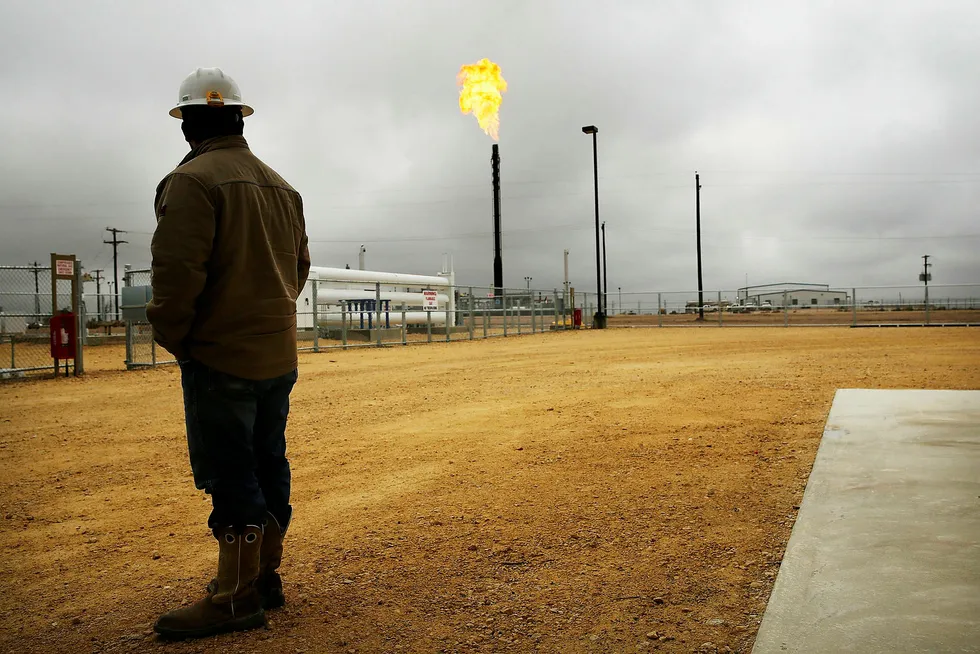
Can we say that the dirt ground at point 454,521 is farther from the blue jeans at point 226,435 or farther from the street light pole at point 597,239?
the street light pole at point 597,239

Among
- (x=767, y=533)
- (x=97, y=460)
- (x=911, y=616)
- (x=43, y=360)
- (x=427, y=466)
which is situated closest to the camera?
(x=911, y=616)

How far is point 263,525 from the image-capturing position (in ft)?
9.78

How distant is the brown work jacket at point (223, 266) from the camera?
271cm

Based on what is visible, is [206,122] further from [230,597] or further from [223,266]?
[230,597]

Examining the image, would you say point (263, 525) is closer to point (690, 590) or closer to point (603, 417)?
point (690, 590)

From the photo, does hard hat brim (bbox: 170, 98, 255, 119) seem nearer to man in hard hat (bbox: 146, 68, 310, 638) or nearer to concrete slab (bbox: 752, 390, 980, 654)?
man in hard hat (bbox: 146, 68, 310, 638)

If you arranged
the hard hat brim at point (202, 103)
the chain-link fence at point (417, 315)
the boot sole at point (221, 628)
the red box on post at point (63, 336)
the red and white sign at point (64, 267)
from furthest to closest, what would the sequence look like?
the chain-link fence at point (417, 315) < the red and white sign at point (64, 267) < the red box on post at point (63, 336) < the hard hat brim at point (202, 103) < the boot sole at point (221, 628)

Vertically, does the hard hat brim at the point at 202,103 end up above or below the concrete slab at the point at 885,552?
above

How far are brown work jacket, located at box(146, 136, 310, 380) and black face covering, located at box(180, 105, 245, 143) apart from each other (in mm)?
65

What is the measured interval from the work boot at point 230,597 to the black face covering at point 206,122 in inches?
64.5

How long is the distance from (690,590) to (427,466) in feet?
9.55

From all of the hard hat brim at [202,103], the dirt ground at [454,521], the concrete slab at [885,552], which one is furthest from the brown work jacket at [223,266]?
the concrete slab at [885,552]

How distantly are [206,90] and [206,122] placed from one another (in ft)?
0.42

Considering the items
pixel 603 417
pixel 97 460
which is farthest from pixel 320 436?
pixel 603 417
